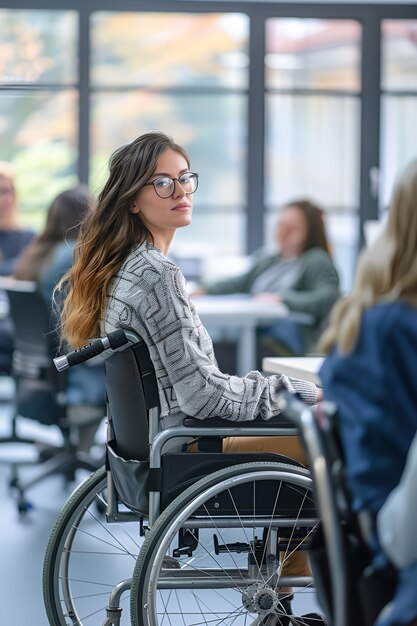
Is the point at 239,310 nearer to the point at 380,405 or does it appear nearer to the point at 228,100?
the point at 228,100

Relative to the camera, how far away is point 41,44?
7410mm

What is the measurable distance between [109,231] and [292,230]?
3.55m

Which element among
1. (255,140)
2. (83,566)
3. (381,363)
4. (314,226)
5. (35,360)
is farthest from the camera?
(255,140)

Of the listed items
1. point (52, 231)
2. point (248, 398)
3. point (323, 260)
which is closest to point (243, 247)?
point (323, 260)

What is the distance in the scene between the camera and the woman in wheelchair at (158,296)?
7.18 feet

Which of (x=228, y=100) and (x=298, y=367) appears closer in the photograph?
(x=298, y=367)

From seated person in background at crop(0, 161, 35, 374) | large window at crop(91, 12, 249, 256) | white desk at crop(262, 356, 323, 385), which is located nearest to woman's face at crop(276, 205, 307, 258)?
seated person in background at crop(0, 161, 35, 374)

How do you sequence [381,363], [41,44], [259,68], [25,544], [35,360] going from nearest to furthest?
[381,363]
[25,544]
[35,360]
[41,44]
[259,68]

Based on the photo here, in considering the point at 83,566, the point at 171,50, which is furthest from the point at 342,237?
the point at 83,566

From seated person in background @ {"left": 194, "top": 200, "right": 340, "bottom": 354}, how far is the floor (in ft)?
4.97

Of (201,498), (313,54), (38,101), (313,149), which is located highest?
(313,54)

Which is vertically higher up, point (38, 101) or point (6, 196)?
point (38, 101)

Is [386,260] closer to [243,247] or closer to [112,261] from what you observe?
[112,261]

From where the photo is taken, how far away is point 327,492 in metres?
1.50
